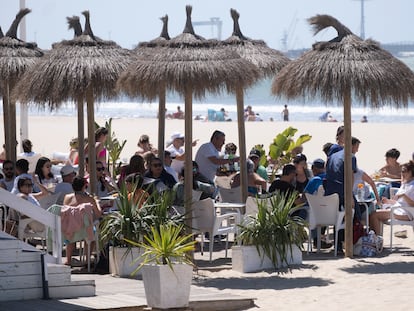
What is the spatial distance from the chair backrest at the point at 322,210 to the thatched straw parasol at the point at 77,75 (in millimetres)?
2590

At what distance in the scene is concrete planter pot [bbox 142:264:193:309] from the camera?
877cm

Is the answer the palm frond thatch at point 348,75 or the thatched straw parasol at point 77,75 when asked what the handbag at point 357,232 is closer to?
the palm frond thatch at point 348,75

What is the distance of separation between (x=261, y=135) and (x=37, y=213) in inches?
1197

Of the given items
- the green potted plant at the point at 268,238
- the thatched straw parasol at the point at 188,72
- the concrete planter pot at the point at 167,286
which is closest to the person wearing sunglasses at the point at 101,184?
the thatched straw parasol at the point at 188,72

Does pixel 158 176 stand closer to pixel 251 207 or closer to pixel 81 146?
pixel 251 207

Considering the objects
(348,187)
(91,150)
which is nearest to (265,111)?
(91,150)

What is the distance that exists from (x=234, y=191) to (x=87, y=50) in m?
2.58

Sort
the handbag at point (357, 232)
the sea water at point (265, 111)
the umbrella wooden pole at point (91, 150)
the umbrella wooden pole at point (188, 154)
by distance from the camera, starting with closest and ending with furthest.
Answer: the umbrella wooden pole at point (188, 154), the handbag at point (357, 232), the umbrella wooden pole at point (91, 150), the sea water at point (265, 111)

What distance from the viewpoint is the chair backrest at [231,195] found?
544 inches

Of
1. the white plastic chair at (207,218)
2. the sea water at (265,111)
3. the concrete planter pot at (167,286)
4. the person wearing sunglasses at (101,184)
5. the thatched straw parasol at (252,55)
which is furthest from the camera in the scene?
the sea water at (265,111)

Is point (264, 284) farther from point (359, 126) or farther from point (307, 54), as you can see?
point (359, 126)

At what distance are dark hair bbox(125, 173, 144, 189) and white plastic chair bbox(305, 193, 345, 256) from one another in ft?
6.64

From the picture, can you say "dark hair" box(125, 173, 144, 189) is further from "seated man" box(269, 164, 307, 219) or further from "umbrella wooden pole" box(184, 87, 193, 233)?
"seated man" box(269, 164, 307, 219)

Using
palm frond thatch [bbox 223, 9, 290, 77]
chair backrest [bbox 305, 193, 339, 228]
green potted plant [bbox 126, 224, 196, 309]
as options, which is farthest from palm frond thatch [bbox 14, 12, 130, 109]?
green potted plant [bbox 126, 224, 196, 309]
